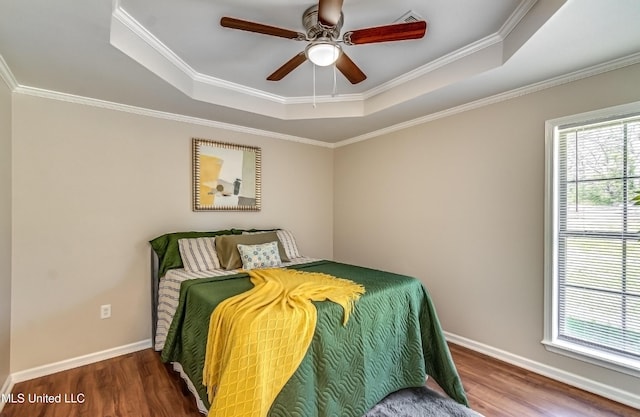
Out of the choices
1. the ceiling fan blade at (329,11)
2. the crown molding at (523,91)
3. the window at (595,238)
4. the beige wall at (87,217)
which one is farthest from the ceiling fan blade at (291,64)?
the window at (595,238)

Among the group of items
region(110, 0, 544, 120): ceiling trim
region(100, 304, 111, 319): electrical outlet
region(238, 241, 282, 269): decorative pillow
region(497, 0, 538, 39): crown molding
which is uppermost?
region(497, 0, 538, 39): crown molding

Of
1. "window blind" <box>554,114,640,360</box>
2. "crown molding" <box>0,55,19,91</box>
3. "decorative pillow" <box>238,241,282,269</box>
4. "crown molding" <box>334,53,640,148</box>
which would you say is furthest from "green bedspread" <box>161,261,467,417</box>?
"crown molding" <box>0,55,19,91</box>

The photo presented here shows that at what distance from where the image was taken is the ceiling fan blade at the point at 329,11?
138 cm

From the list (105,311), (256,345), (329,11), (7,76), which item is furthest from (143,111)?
(256,345)

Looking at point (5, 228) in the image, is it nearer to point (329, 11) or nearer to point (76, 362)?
point (76, 362)

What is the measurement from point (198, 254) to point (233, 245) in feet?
1.02

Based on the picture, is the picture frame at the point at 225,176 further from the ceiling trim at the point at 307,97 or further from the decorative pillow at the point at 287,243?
the ceiling trim at the point at 307,97

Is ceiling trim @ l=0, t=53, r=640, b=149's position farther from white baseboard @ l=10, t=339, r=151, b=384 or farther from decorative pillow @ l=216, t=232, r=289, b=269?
white baseboard @ l=10, t=339, r=151, b=384

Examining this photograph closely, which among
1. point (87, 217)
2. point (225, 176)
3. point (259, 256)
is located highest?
point (225, 176)

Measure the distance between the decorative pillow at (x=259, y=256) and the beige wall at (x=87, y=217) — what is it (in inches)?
28.1

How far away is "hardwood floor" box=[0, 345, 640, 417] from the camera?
6.11 ft

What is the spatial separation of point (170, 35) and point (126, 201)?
153cm

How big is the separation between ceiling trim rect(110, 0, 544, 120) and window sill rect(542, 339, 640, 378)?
6.89 ft

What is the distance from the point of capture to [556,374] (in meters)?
2.20
